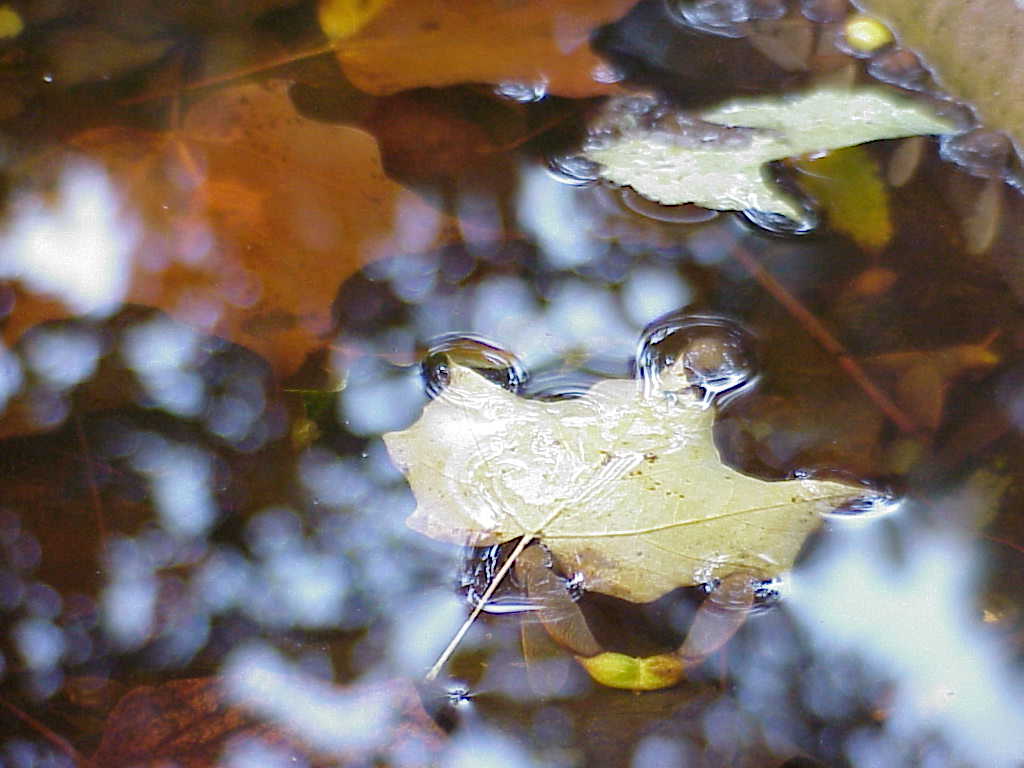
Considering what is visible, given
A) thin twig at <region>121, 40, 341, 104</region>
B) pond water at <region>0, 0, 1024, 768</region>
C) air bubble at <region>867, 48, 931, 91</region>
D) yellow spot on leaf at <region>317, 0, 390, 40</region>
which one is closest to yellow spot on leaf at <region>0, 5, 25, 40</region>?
pond water at <region>0, 0, 1024, 768</region>

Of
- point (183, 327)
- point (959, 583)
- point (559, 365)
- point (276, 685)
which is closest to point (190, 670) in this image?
point (276, 685)

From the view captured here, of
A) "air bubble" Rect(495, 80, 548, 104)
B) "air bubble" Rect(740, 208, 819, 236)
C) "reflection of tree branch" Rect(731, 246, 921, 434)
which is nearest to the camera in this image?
"reflection of tree branch" Rect(731, 246, 921, 434)

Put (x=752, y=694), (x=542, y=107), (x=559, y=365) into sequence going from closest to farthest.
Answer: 1. (x=752, y=694)
2. (x=559, y=365)
3. (x=542, y=107)

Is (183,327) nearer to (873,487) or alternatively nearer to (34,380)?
(34,380)

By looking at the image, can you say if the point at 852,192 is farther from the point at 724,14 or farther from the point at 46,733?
the point at 46,733

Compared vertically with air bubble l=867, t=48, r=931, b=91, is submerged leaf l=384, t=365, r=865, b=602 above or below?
below

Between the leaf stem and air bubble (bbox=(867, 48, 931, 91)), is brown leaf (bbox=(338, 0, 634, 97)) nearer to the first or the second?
air bubble (bbox=(867, 48, 931, 91))
